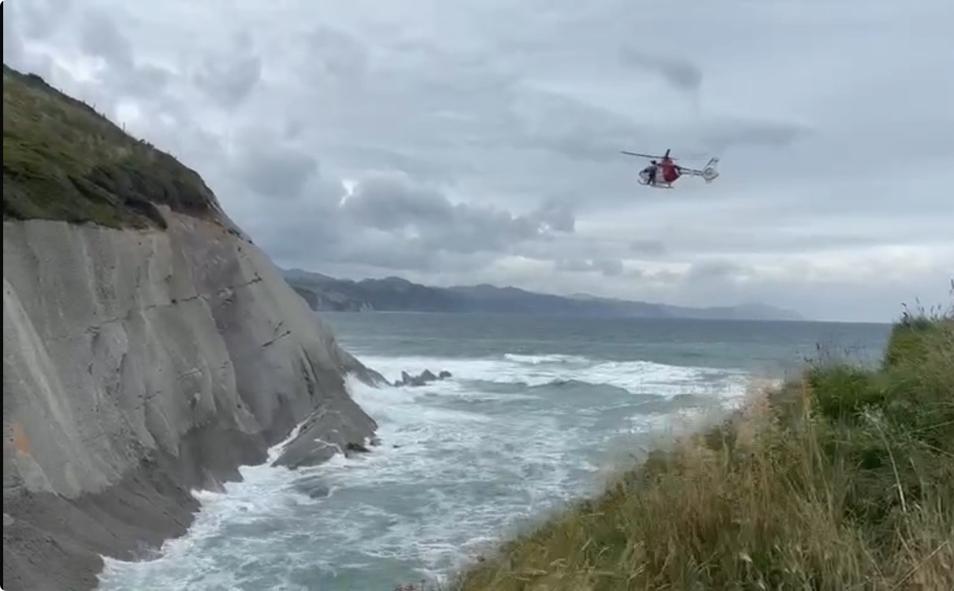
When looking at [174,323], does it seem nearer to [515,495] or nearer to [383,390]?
[515,495]

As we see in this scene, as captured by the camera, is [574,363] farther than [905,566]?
Yes

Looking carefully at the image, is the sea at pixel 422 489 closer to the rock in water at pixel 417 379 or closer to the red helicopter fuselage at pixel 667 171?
the red helicopter fuselage at pixel 667 171

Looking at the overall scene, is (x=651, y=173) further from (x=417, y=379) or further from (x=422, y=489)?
(x=417, y=379)

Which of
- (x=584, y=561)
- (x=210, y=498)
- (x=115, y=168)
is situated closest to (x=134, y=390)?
(x=210, y=498)

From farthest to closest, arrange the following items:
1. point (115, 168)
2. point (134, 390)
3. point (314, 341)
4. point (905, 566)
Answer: point (314, 341) < point (115, 168) < point (134, 390) < point (905, 566)

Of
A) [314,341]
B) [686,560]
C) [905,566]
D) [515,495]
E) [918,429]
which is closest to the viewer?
[905,566]

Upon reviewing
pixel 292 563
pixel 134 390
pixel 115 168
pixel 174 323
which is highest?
pixel 115 168

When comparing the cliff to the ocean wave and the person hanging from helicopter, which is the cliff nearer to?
the person hanging from helicopter

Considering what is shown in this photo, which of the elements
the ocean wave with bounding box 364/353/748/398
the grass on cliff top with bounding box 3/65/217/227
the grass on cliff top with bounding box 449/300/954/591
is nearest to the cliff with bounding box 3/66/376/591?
the grass on cliff top with bounding box 3/65/217/227
